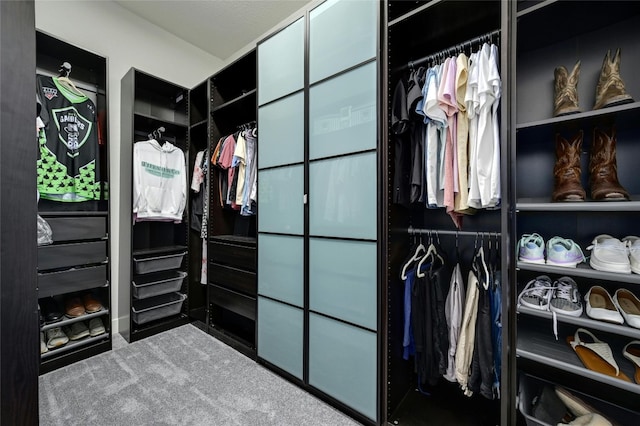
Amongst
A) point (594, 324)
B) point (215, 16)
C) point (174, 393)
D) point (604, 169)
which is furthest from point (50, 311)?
point (604, 169)

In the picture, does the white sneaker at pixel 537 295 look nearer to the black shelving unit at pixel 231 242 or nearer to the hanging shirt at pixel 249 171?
the black shelving unit at pixel 231 242

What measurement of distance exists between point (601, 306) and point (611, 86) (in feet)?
2.99

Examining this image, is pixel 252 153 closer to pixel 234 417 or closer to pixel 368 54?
pixel 368 54

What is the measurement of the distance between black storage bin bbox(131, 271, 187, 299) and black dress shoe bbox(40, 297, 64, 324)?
0.48 metres

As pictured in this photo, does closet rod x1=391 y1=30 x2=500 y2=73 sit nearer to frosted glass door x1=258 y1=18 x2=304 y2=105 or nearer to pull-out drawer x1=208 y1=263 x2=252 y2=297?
frosted glass door x1=258 y1=18 x2=304 y2=105

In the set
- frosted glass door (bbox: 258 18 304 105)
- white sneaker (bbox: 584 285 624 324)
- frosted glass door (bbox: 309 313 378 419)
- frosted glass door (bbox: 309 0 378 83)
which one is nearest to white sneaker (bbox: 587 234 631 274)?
white sneaker (bbox: 584 285 624 324)

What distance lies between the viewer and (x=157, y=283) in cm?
249

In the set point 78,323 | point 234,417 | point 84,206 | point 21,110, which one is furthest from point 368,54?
point 78,323

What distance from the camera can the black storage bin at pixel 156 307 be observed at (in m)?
2.37

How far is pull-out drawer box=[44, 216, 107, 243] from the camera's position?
193 cm

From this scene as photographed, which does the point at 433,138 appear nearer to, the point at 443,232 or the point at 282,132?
the point at 443,232

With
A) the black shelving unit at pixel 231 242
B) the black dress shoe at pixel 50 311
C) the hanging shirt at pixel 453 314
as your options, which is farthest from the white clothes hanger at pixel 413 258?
the black dress shoe at pixel 50 311

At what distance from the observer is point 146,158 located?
2.46 meters

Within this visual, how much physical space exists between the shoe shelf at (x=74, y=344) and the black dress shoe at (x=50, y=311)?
201 millimetres
